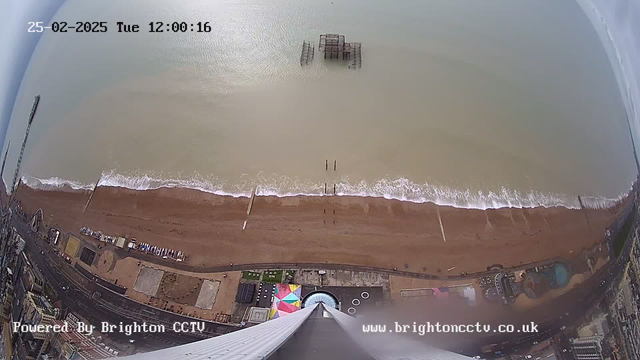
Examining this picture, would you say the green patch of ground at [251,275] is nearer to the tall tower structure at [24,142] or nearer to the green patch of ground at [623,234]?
the tall tower structure at [24,142]

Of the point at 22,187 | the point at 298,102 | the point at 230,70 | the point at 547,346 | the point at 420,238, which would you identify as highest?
the point at 230,70

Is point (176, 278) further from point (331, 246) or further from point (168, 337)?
point (331, 246)

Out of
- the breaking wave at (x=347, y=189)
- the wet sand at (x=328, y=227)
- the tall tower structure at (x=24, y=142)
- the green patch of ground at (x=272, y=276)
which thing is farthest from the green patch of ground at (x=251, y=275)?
the tall tower structure at (x=24, y=142)

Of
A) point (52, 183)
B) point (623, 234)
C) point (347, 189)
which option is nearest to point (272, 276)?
point (347, 189)

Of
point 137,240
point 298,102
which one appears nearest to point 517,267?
point 298,102

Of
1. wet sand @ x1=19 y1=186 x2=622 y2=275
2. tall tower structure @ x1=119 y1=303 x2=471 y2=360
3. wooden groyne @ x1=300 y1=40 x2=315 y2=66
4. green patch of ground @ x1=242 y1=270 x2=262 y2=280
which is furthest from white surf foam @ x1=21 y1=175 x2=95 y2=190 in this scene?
wooden groyne @ x1=300 y1=40 x2=315 y2=66

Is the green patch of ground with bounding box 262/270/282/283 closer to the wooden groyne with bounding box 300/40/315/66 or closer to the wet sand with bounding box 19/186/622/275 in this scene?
the wet sand with bounding box 19/186/622/275

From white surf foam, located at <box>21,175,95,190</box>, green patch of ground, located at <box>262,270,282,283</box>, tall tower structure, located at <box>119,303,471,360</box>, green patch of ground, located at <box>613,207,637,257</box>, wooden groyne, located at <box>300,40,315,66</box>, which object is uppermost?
wooden groyne, located at <box>300,40,315,66</box>

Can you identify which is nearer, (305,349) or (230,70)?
(305,349)

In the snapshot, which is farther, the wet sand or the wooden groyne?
the wooden groyne
